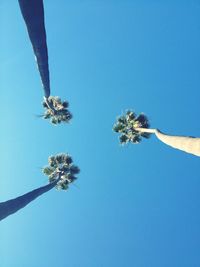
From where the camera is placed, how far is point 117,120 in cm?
3284

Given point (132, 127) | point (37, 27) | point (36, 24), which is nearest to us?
point (36, 24)

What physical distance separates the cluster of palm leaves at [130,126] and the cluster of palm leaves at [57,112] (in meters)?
4.77

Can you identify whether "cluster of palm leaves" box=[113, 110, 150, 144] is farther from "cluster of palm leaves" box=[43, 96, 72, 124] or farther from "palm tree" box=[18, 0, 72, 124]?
"palm tree" box=[18, 0, 72, 124]

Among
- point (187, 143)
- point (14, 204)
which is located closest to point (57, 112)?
point (14, 204)

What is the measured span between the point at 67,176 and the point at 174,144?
17.6 metres

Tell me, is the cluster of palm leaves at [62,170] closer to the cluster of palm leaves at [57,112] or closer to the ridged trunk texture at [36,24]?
the cluster of palm leaves at [57,112]

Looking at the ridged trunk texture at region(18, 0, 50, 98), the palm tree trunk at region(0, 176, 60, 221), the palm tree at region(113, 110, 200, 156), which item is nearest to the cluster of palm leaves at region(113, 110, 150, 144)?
the palm tree at region(113, 110, 200, 156)

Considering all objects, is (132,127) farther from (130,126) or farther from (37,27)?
(37,27)

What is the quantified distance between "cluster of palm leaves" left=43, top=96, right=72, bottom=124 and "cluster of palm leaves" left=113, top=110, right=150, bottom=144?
4.77m

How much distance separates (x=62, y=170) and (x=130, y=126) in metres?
6.74

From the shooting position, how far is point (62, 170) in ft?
108

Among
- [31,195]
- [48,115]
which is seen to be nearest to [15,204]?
[31,195]

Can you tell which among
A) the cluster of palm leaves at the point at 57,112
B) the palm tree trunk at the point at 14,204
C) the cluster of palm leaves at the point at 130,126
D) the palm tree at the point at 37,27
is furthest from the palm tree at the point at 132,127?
the palm tree at the point at 37,27

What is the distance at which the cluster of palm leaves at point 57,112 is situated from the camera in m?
33.7
